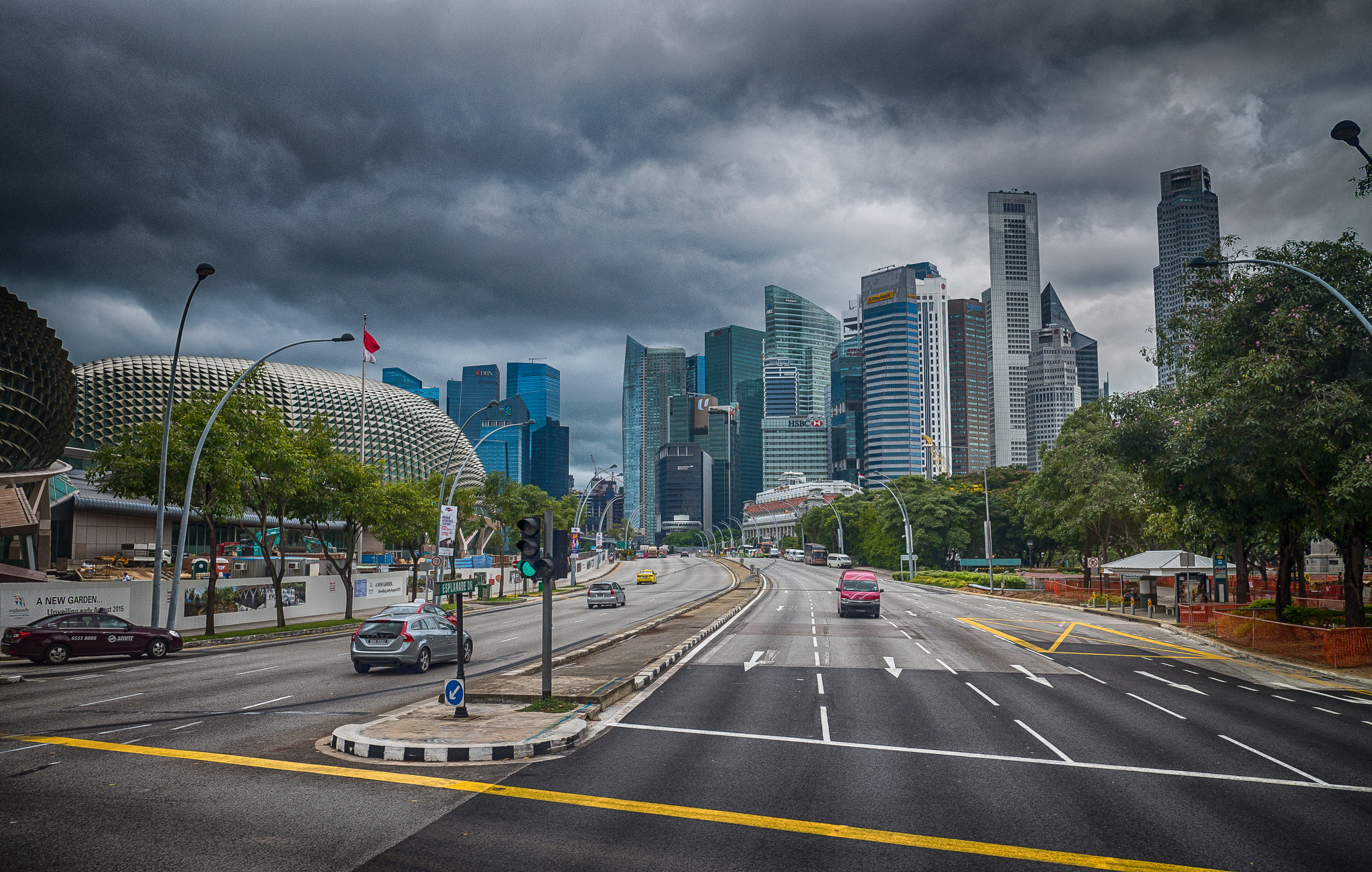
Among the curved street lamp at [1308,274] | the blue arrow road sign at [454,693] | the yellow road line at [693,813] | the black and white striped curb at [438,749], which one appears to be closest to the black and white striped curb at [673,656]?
the blue arrow road sign at [454,693]

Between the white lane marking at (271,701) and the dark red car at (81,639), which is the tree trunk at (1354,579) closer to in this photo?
the white lane marking at (271,701)

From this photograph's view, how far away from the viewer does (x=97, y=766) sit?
10.9 meters

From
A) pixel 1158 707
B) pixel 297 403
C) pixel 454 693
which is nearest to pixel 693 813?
pixel 454 693

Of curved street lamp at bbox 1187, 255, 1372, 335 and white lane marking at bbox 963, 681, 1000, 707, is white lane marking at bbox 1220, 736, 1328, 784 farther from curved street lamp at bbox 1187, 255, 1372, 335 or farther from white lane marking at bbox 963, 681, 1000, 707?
curved street lamp at bbox 1187, 255, 1372, 335

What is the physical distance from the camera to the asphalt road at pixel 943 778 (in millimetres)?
8023

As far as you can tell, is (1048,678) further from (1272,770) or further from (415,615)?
(415,615)

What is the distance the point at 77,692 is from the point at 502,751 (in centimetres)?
1212

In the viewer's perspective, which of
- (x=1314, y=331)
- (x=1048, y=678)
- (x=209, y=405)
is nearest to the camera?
(x=1048, y=678)

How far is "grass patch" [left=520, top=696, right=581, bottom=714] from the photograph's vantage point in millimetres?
14695

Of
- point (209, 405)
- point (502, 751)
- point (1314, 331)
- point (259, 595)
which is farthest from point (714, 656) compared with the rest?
point (259, 595)

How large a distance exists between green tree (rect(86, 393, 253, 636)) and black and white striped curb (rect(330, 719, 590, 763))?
22757 mm

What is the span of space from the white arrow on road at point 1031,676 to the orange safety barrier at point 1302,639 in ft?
30.1

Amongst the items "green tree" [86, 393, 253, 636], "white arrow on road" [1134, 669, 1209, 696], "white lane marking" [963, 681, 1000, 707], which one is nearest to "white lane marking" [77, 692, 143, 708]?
"green tree" [86, 393, 253, 636]

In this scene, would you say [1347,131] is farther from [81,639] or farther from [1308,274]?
[81,639]
